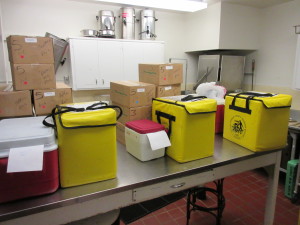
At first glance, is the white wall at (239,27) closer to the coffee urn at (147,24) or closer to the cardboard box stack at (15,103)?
the coffee urn at (147,24)

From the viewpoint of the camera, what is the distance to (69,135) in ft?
3.60

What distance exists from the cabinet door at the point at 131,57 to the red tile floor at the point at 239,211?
84.5 inches

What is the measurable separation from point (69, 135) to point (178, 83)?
1205 mm

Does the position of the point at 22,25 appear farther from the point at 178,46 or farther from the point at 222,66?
the point at 222,66

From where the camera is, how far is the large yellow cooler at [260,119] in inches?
Result: 60.0

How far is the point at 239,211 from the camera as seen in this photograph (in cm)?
249

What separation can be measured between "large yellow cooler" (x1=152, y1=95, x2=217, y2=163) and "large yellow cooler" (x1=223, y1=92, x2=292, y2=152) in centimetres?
30

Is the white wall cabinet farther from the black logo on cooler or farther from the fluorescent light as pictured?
the black logo on cooler

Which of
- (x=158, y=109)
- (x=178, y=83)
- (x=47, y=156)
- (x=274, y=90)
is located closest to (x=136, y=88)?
(x=158, y=109)

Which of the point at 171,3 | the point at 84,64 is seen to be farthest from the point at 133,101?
the point at 84,64

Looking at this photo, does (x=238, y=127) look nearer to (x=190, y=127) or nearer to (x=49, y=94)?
(x=190, y=127)

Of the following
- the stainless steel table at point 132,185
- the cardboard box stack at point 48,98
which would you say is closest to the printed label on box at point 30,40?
the cardboard box stack at point 48,98

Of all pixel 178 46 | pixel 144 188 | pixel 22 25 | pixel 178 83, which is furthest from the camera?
pixel 178 46

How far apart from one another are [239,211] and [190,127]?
1.64m
